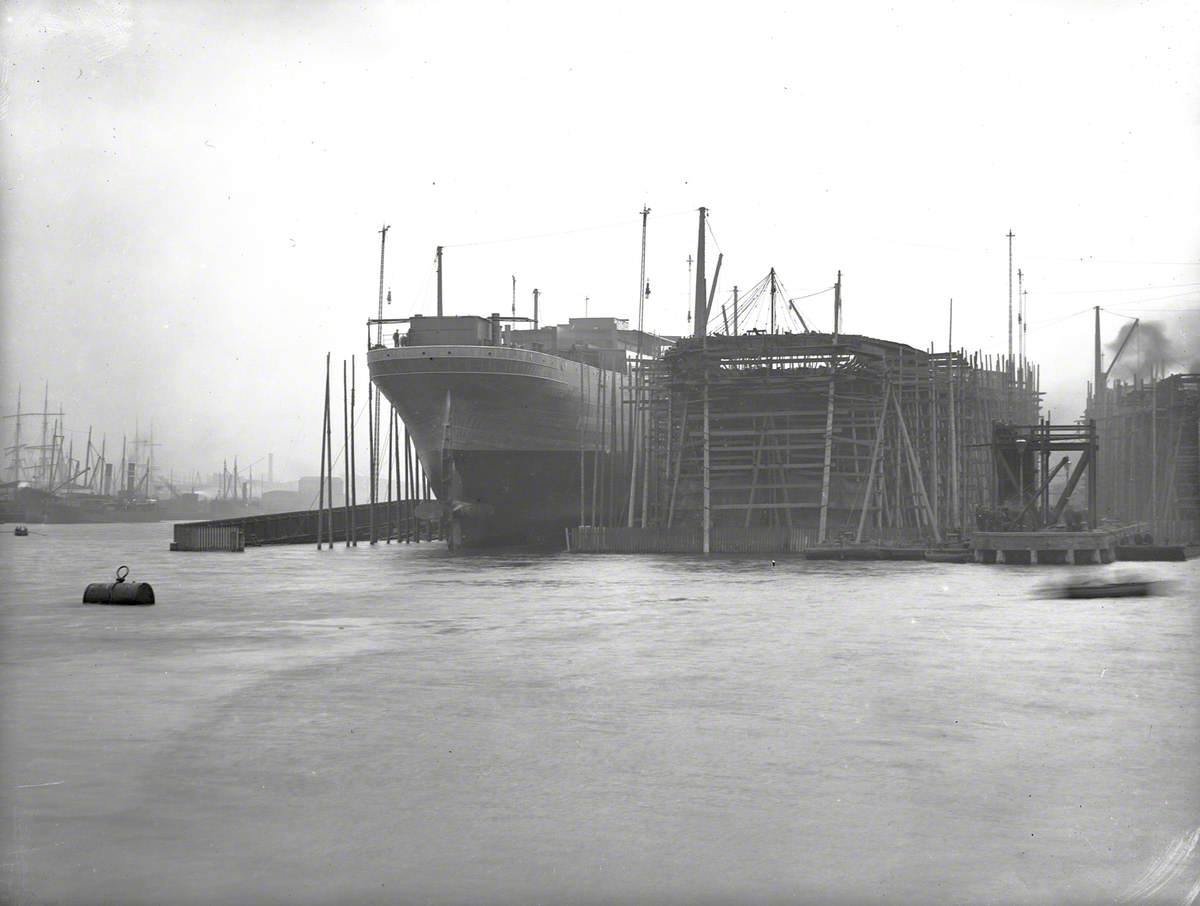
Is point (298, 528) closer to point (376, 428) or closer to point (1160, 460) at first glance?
point (376, 428)

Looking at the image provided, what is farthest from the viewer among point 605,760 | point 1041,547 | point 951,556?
point 951,556

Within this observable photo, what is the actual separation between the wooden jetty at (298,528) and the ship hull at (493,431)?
2586 millimetres

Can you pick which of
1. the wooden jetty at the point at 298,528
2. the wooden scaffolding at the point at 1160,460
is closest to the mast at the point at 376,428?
the wooden jetty at the point at 298,528

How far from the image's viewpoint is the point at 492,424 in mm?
58531

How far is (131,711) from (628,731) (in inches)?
221

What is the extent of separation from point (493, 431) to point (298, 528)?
1895 centimetres

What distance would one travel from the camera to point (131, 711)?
1364cm

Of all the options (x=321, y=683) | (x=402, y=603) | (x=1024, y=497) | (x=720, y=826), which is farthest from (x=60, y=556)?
(x=720, y=826)

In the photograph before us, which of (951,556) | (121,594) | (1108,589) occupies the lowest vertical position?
(121,594)

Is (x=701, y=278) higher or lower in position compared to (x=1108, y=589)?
higher

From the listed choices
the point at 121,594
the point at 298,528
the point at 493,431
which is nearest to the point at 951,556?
the point at 493,431

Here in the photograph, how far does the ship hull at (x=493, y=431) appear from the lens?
5719cm

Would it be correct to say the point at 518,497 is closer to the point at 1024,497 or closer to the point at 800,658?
the point at 1024,497

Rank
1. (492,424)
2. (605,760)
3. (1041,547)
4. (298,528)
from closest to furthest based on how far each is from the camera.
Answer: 1. (605,760)
2. (1041,547)
3. (492,424)
4. (298,528)
